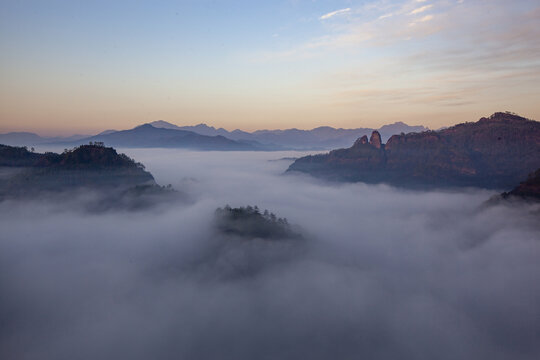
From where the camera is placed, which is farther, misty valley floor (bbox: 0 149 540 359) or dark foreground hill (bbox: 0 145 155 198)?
dark foreground hill (bbox: 0 145 155 198)

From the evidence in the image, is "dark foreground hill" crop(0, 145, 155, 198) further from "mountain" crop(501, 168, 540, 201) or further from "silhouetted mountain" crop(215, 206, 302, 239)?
"mountain" crop(501, 168, 540, 201)

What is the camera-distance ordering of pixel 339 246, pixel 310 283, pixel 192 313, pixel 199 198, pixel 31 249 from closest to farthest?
pixel 192 313 < pixel 310 283 < pixel 31 249 < pixel 339 246 < pixel 199 198

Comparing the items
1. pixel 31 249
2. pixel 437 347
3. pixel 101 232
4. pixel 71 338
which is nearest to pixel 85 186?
pixel 101 232

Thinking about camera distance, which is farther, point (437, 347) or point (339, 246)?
point (339, 246)

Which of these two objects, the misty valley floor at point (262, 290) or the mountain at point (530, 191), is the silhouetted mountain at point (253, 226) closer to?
the misty valley floor at point (262, 290)

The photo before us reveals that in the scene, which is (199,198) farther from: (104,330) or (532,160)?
(532,160)

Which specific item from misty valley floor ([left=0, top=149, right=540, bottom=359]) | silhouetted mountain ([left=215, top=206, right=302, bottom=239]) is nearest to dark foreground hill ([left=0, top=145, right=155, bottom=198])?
misty valley floor ([left=0, top=149, right=540, bottom=359])
